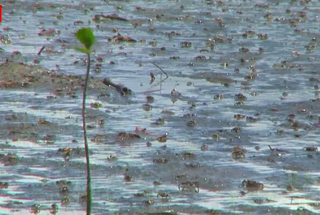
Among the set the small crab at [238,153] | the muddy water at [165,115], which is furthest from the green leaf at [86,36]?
the small crab at [238,153]

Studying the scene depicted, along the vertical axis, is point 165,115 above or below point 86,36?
above

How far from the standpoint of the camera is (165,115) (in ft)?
31.4

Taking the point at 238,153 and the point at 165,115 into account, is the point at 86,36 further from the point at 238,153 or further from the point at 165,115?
the point at 165,115

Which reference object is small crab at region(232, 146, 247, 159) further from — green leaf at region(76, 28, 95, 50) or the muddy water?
green leaf at region(76, 28, 95, 50)

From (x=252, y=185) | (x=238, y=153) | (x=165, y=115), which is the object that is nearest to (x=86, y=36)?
(x=252, y=185)

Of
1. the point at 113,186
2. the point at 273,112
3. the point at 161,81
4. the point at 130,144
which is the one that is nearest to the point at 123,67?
the point at 161,81

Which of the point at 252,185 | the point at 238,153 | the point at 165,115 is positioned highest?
the point at 165,115

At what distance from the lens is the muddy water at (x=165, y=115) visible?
268 inches

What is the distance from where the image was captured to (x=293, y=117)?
381 inches

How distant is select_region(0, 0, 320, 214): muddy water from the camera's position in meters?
6.82

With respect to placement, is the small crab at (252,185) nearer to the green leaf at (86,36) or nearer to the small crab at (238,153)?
the small crab at (238,153)

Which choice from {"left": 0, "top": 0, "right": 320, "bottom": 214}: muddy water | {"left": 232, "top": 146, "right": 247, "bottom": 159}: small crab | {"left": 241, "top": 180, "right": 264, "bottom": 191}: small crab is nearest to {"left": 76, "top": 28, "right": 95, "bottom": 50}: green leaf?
{"left": 0, "top": 0, "right": 320, "bottom": 214}: muddy water

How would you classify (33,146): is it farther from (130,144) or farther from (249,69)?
(249,69)

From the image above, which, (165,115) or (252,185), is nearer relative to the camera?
(252,185)
